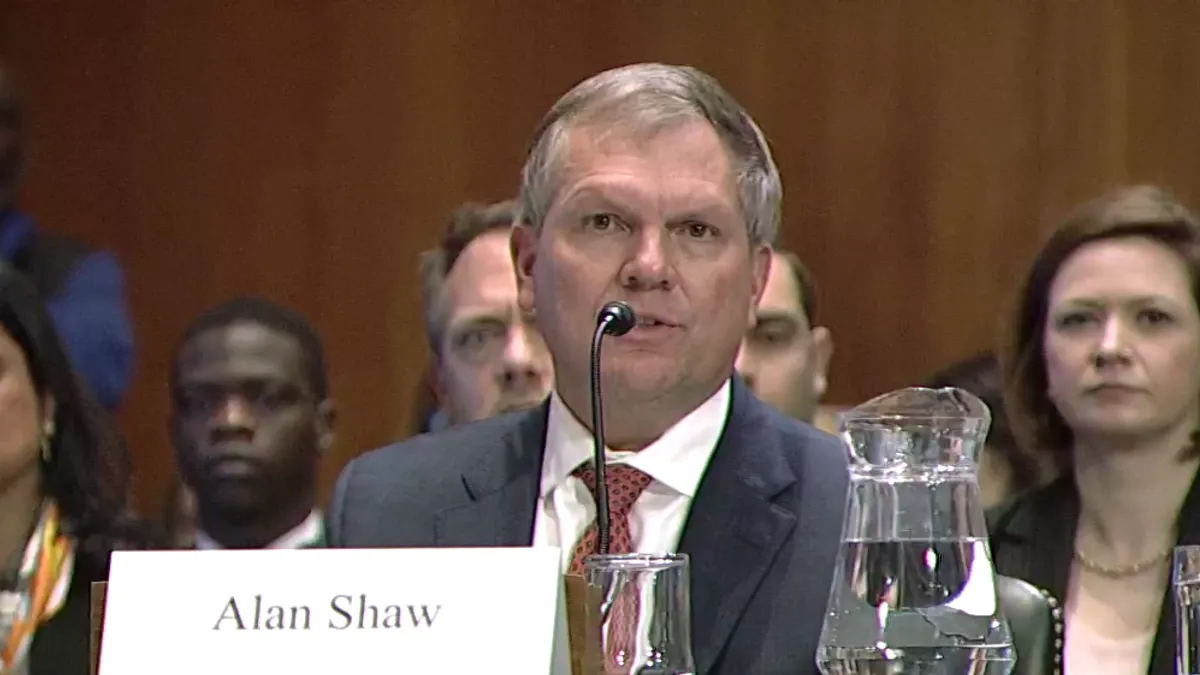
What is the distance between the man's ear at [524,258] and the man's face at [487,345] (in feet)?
3.45

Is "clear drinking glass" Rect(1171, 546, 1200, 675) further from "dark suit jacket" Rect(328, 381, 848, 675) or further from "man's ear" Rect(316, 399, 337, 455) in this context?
"man's ear" Rect(316, 399, 337, 455)

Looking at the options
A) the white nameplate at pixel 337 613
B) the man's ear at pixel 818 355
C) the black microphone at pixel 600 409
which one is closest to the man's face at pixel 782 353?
the man's ear at pixel 818 355

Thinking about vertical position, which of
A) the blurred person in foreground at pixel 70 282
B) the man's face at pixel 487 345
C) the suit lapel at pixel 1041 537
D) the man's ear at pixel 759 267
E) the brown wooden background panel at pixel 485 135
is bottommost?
the suit lapel at pixel 1041 537

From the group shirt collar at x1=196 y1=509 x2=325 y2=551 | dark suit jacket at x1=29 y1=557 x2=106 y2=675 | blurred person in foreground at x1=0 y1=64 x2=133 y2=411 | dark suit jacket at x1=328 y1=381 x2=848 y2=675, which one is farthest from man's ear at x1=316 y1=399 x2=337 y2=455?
dark suit jacket at x1=328 y1=381 x2=848 y2=675

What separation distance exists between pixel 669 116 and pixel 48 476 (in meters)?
1.25

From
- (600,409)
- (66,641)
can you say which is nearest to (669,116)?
(600,409)

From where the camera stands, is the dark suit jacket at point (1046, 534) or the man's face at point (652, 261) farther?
the dark suit jacket at point (1046, 534)

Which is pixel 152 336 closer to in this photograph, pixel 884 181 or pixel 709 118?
pixel 884 181

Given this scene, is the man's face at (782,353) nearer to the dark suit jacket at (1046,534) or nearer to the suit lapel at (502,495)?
the dark suit jacket at (1046,534)

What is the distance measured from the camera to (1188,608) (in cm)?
140

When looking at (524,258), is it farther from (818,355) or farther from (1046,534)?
(818,355)

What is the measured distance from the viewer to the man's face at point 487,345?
11.0 feet

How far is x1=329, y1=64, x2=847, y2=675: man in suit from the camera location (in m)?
1.92

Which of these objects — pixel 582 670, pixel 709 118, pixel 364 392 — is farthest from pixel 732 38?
pixel 582 670
